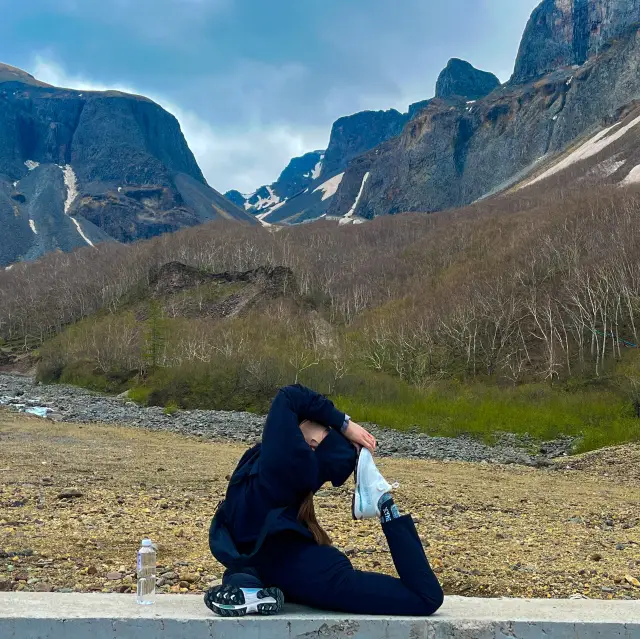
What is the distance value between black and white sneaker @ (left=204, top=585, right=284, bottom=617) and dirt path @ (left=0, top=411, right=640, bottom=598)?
6.47ft

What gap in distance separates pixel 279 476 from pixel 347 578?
69 centimetres

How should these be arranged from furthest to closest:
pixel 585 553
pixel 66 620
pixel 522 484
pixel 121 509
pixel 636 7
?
pixel 636 7, pixel 522 484, pixel 121 509, pixel 585 553, pixel 66 620

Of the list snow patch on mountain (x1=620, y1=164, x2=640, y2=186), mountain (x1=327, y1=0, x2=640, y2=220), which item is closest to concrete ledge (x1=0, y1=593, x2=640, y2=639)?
snow patch on mountain (x1=620, y1=164, x2=640, y2=186)

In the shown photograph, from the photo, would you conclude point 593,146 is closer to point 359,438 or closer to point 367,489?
point 359,438

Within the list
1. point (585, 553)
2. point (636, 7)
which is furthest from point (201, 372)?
point (636, 7)

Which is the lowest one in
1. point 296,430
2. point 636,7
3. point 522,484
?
point 522,484

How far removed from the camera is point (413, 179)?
19850 centimetres

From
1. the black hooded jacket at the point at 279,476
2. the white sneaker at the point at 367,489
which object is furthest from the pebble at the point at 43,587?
the white sneaker at the point at 367,489

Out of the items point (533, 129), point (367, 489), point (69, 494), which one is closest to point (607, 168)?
point (533, 129)

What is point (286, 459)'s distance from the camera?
3736mm

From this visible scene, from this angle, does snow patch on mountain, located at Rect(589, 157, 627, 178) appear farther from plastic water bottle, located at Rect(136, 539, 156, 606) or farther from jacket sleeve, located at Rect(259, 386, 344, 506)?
plastic water bottle, located at Rect(136, 539, 156, 606)

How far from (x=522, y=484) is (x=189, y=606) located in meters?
13.1

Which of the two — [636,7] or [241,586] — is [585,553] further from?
Answer: [636,7]

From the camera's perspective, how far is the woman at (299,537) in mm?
3648
